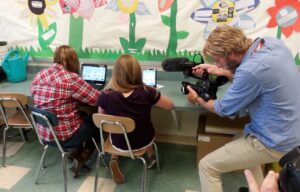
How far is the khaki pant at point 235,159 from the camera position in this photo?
1.54m

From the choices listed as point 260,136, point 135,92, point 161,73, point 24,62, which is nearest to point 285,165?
point 260,136

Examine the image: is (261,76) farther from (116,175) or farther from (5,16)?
(5,16)

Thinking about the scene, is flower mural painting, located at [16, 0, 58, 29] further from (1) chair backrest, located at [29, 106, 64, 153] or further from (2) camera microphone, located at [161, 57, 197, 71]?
(2) camera microphone, located at [161, 57, 197, 71]

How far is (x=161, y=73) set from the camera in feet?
8.00

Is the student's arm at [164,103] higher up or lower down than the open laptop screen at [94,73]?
lower down

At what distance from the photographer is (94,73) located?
2381 mm

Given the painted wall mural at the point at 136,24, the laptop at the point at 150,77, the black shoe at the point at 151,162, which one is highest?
the painted wall mural at the point at 136,24

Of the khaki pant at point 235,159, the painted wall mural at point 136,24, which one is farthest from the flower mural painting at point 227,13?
the khaki pant at point 235,159

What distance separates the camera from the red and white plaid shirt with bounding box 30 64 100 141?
6.17ft

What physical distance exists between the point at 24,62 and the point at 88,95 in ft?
3.41

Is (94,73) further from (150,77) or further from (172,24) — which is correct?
(172,24)

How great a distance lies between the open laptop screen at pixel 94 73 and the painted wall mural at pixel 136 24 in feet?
0.76

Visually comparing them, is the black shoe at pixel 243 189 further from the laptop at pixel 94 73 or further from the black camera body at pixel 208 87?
the laptop at pixel 94 73

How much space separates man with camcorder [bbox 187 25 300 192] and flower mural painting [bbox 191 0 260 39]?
0.73 meters
